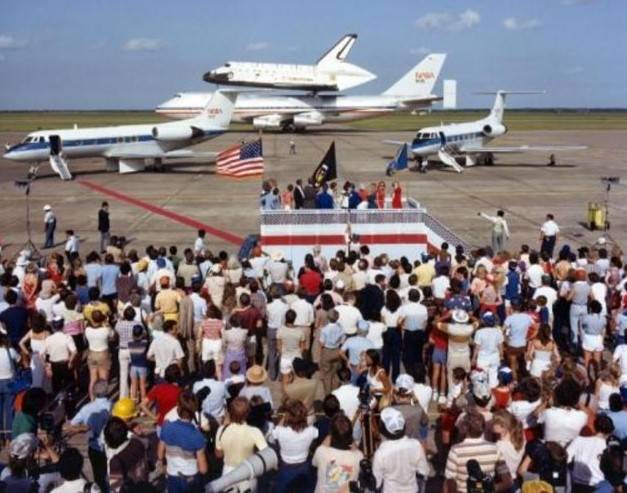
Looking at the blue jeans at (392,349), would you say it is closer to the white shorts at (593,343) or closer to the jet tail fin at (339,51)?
the white shorts at (593,343)

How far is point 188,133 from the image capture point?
132 feet

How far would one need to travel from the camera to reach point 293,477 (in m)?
6.41

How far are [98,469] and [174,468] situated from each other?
126cm

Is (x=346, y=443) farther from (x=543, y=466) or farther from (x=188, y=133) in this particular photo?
(x=188, y=133)

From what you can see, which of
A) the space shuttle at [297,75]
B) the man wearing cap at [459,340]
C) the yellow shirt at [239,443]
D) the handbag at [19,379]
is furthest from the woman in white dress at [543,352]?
the space shuttle at [297,75]

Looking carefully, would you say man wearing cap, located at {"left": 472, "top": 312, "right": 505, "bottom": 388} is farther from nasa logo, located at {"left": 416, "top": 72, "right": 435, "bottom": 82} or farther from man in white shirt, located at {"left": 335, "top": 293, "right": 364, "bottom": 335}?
nasa logo, located at {"left": 416, "top": 72, "right": 435, "bottom": 82}

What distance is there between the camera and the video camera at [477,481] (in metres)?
5.30

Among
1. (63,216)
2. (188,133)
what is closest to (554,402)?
(63,216)

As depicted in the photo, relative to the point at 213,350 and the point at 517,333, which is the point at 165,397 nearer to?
the point at 213,350

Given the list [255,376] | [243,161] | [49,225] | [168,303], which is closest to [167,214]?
[49,225]

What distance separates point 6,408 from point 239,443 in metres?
3.81

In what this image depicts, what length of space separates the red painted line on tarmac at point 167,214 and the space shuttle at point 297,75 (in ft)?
159

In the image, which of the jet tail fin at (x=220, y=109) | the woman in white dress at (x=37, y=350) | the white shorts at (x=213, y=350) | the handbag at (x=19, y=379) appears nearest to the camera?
the handbag at (x=19, y=379)

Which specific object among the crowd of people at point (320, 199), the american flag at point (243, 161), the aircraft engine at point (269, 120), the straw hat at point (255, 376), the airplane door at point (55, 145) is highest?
the aircraft engine at point (269, 120)
